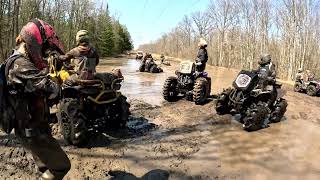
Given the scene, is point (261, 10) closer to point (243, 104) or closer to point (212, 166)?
point (243, 104)

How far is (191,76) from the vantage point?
11.6 metres

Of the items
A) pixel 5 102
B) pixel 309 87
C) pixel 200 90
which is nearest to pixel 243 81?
pixel 200 90

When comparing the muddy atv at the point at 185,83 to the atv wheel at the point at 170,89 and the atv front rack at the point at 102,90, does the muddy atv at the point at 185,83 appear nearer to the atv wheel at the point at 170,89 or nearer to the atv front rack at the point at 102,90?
the atv wheel at the point at 170,89

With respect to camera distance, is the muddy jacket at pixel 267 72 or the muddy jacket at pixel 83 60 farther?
the muddy jacket at pixel 267 72

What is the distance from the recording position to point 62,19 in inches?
1323

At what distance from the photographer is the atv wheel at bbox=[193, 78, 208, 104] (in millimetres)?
10784

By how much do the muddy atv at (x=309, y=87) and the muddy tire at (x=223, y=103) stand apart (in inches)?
379

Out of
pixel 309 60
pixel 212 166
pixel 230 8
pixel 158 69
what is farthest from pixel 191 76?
pixel 230 8

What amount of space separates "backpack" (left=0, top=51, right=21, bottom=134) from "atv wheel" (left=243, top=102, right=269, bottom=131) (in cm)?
544

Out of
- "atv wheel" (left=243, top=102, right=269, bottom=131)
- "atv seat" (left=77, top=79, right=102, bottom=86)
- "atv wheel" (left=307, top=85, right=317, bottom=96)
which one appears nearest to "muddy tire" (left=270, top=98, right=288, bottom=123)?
"atv wheel" (left=243, top=102, right=269, bottom=131)

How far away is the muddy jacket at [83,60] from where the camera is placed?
22.3ft

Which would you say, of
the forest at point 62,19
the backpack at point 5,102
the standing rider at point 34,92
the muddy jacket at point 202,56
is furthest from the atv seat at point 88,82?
the forest at point 62,19

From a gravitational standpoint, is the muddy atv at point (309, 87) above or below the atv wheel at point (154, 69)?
below

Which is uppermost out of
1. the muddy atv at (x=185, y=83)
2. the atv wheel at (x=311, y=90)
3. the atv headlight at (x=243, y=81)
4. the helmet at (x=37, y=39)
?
the helmet at (x=37, y=39)
